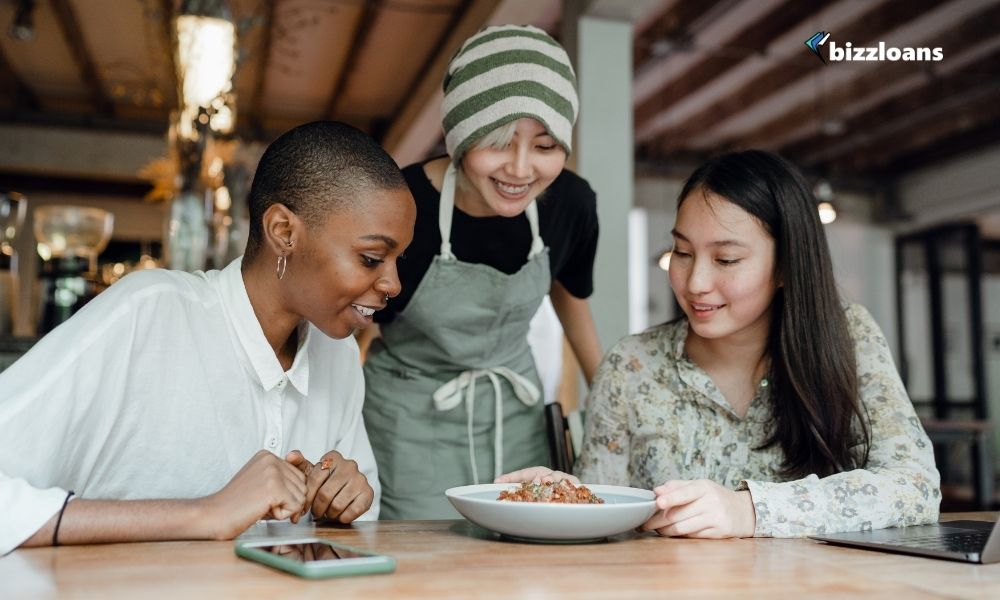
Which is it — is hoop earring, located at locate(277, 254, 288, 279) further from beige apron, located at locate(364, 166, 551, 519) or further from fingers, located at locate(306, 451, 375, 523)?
beige apron, located at locate(364, 166, 551, 519)

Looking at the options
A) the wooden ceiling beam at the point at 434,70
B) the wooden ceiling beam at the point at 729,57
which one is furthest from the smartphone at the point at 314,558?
the wooden ceiling beam at the point at 729,57

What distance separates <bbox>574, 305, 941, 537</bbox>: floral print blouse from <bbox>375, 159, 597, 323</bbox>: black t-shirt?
352mm

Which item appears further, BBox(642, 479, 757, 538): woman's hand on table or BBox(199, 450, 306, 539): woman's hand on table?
BBox(642, 479, 757, 538): woman's hand on table

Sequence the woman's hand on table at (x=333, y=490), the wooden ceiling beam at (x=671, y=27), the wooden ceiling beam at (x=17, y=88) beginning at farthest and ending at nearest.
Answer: the wooden ceiling beam at (x=17, y=88) < the wooden ceiling beam at (x=671, y=27) < the woman's hand on table at (x=333, y=490)

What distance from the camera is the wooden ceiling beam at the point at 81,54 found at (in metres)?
5.47

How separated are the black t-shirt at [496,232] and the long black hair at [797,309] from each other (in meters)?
0.43

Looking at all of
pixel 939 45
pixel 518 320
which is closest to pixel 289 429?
pixel 518 320

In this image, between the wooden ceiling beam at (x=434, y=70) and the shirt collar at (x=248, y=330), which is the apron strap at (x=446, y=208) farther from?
the wooden ceiling beam at (x=434, y=70)

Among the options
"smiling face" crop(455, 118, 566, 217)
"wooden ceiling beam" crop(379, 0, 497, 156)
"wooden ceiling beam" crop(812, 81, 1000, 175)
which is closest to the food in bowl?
"smiling face" crop(455, 118, 566, 217)

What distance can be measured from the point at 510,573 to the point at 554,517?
18 centimetres

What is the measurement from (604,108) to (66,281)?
195 cm

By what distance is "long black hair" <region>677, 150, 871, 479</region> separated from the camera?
1639mm

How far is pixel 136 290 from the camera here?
135 cm

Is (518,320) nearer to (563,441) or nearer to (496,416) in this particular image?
(496,416)
